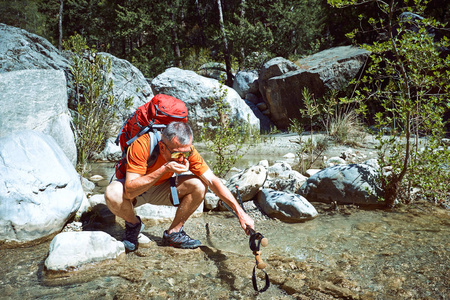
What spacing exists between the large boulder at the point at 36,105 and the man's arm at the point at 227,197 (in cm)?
278

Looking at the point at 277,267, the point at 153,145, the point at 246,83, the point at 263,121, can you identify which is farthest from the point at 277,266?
the point at 246,83

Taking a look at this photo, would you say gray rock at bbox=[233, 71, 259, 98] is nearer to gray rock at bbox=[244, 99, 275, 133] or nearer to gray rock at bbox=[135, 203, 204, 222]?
gray rock at bbox=[244, 99, 275, 133]

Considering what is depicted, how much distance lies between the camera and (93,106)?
540cm

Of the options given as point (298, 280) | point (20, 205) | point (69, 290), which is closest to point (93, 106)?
point (20, 205)

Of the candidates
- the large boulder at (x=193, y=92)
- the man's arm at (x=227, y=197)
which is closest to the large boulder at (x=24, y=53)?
the large boulder at (x=193, y=92)

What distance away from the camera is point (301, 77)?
38.9 feet

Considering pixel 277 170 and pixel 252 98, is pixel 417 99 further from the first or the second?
pixel 252 98

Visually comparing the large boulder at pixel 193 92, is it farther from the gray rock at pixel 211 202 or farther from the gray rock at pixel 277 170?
the gray rock at pixel 211 202

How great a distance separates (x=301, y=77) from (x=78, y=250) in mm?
10810

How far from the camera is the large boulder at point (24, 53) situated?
19.9ft

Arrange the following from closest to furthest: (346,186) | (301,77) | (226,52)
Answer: (346,186)
(301,77)
(226,52)

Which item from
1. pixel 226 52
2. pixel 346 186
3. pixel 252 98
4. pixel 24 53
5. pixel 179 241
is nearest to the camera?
pixel 179 241

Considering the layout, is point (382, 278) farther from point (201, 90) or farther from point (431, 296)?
point (201, 90)

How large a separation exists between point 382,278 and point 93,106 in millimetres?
4913
